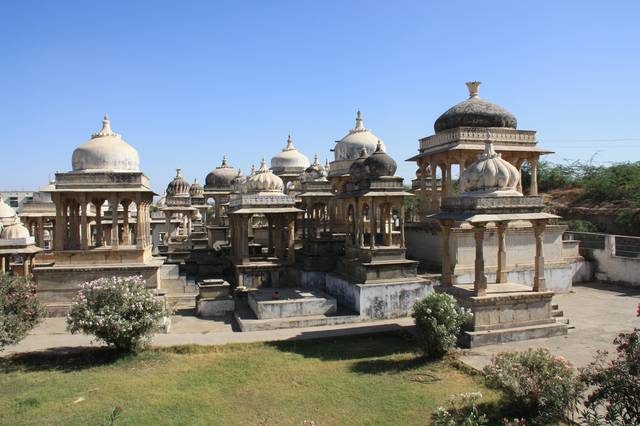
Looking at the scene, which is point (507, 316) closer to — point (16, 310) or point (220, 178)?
point (16, 310)

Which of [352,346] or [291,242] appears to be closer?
[352,346]

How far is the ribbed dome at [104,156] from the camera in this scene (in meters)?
17.8

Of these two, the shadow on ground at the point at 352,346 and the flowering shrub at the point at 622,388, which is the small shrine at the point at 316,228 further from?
the flowering shrub at the point at 622,388

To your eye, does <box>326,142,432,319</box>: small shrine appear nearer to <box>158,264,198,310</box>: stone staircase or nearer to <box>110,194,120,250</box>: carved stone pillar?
<box>158,264,198,310</box>: stone staircase

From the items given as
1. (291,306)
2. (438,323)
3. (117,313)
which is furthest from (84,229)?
(438,323)

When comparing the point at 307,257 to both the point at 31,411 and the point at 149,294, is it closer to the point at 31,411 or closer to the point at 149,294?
the point at 149,294

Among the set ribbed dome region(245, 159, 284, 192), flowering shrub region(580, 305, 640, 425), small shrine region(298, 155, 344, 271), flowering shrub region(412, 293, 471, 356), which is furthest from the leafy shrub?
ribbed dome region(245, 159, 284, 192)

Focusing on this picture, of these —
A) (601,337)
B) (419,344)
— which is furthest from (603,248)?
(419,344)

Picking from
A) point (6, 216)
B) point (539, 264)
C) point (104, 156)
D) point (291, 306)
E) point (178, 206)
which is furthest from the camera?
point (178, 206)

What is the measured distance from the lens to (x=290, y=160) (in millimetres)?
29641

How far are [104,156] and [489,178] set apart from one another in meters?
13.3

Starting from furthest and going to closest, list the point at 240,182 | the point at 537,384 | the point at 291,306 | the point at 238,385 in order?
1. the point at 240,182
2. the point at 291,306
3. the point at 238,385
4. the point at 537,384

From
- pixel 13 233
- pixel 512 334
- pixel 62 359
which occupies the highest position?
pixel 13 233

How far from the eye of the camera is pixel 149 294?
11719 mm
